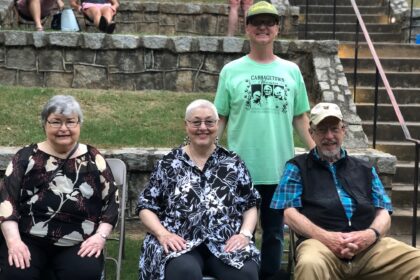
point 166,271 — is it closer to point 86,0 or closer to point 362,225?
point 362,225

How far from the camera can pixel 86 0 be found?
8352 mm

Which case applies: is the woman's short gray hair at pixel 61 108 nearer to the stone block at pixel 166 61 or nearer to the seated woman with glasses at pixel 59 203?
the seated woman with glasses at pixel 59 203

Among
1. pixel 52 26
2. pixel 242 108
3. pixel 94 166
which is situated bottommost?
pixel 94 166

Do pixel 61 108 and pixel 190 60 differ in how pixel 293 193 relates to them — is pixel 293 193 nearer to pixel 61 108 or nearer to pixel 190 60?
pixel 61 108

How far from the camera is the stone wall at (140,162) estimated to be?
5082 millimetres

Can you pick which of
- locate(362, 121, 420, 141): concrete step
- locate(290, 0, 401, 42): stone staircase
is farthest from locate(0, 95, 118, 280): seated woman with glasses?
locate(290, 0, 401, 42): stone staircase

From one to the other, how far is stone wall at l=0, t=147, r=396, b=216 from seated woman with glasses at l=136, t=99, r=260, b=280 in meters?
1.35

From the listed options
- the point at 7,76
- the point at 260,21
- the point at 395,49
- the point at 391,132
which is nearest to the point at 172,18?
the point at 7,76

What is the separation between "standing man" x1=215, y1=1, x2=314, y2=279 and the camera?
3844mm

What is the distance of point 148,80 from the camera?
7.27 metres

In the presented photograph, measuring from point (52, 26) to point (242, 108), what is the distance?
16.6 ft

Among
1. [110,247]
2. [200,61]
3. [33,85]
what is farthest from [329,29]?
[110,247]

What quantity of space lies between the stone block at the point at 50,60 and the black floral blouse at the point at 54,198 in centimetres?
362

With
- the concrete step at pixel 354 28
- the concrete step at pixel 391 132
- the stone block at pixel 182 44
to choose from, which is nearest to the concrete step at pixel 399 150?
the concrete step at pixel 391 132
